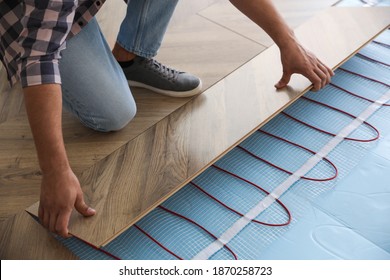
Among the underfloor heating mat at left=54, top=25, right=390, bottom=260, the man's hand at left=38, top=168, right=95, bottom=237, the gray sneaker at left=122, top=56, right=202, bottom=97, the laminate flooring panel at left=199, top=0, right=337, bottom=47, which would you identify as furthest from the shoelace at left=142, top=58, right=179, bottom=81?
the man's hand at left=38, top=168, right=95, bottom=237

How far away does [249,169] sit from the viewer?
1684mm

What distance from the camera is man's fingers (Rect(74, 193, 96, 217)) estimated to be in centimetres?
128

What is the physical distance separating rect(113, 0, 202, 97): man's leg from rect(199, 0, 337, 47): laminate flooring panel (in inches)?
18.1

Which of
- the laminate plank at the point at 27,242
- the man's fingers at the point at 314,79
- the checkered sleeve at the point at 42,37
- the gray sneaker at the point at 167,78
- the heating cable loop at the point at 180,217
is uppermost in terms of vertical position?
the checkered sleeve at the point at 42,37

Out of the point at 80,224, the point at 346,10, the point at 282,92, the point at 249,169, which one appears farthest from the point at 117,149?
the point at 346,10

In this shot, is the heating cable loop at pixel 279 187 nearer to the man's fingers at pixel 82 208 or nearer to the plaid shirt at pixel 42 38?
the man's fingers at pixel 82 208

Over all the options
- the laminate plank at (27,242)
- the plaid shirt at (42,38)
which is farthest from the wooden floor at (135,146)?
the plaid shirt at (42,38)

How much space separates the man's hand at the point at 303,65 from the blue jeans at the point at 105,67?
1.52 feet

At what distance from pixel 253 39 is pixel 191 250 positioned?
1.05 m

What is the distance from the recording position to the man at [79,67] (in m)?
1.14

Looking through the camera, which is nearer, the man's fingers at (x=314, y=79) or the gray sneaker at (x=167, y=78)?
the man's fingers at (x=314, y=79)

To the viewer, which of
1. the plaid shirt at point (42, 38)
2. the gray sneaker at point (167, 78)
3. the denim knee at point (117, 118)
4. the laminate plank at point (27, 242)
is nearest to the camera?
the plaid shirt at point (42, 38)

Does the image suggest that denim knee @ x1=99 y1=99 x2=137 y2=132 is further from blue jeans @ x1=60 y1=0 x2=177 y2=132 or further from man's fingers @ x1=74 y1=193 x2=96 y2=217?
man's fingers @ x1=74 y1=193 x2=96 y2=217

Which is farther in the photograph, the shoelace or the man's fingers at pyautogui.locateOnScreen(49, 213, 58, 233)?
the shoelace
